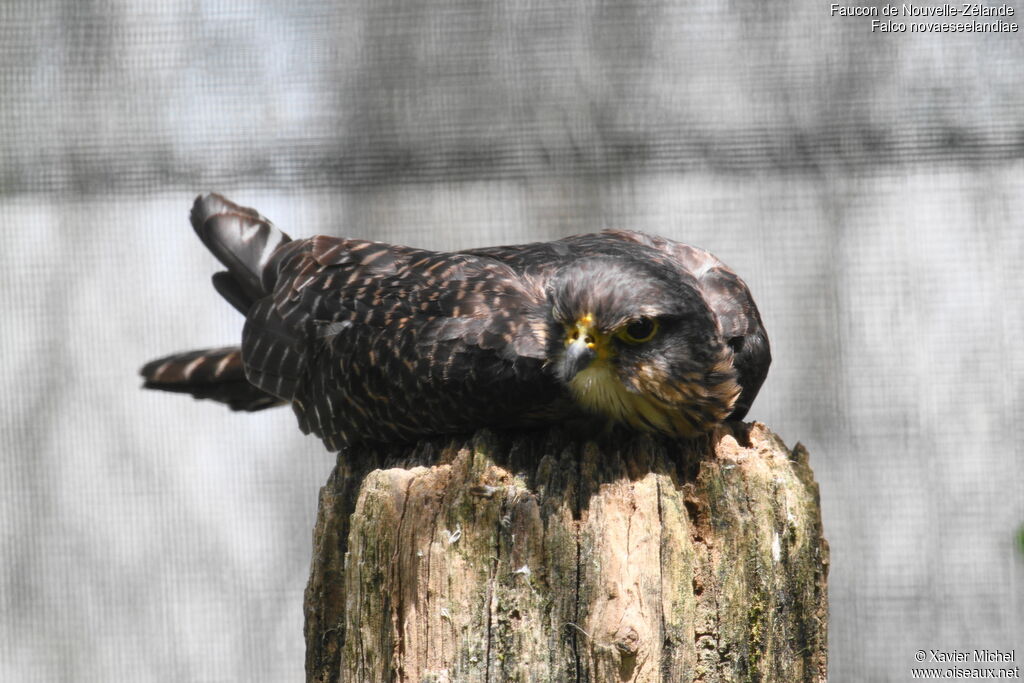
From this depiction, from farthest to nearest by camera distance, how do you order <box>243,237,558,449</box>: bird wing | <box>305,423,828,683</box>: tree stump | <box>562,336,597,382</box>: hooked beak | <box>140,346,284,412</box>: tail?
<box>140,346,284,412</box>: tail < <box>243,237,558,449</box>: bird wing < <box>562,336,597,382</box>: hooked beak < <box>305,423,828,683</box>: tree stump

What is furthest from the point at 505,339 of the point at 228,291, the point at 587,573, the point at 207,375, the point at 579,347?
the point at 228,291

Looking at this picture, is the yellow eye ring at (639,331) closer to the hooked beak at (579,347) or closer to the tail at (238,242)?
the hooked beak at (579,347)

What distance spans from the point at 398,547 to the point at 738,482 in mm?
792

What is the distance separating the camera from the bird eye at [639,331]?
94.4 inches

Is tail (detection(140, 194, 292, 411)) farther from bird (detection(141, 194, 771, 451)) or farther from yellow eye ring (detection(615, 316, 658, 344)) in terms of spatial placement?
yellow eye ring (detection(615, 316, 658, 344))

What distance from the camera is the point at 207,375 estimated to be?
3.43 m

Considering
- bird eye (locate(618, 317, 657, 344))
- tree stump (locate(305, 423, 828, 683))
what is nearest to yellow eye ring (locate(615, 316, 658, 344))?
bird eye (locate(618, 317, 657, 344))

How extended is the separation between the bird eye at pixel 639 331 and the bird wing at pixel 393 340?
0.22m

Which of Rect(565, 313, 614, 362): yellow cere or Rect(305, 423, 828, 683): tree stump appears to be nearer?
Rect(305, 423, 828, 683): tree stump

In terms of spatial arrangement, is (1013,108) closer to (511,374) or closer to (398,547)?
(511,374)

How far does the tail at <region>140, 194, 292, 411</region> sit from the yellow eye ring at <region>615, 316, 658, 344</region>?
1531 millimetres

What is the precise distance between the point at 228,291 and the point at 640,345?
6.13 ft

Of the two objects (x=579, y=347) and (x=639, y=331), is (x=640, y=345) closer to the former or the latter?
(x=639, y=331)

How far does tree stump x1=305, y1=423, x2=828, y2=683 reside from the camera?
1873mm
